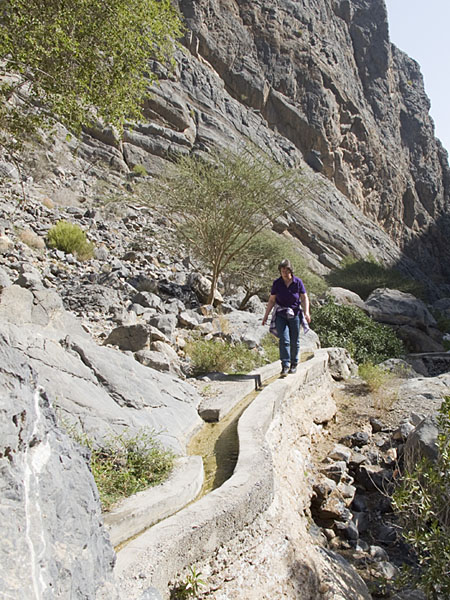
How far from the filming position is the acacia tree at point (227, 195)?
1143 centimetres

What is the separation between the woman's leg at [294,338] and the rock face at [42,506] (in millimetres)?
4369

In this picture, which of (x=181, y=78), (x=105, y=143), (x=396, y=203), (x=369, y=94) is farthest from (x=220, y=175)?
(x=369, y=94)

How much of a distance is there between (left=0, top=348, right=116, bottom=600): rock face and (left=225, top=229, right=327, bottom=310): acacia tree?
10997 mm

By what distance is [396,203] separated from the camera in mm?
48250

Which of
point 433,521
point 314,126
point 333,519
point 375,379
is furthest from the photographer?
point 314,126

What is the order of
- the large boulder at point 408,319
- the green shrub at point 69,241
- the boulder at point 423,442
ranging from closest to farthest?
the boulder at point 423,442 < the green shrub at point 69,241 < the large boulder at point 408,319

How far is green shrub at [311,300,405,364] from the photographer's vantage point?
38.8 ft

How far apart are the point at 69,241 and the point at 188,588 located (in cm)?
1038

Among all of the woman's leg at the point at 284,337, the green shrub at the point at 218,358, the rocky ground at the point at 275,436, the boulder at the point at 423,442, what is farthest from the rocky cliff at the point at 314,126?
the boulder at the point at 423,442

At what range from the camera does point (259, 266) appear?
49.7 feet

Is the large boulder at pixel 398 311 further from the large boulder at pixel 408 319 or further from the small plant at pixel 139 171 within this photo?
the small plant at pixel 139 171

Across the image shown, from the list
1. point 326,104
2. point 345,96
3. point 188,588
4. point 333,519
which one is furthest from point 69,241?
point 345,96

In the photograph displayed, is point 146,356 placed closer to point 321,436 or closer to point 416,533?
point 321,436

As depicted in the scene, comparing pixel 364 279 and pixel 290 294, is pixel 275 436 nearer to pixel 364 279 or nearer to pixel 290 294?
pixel 290 294
